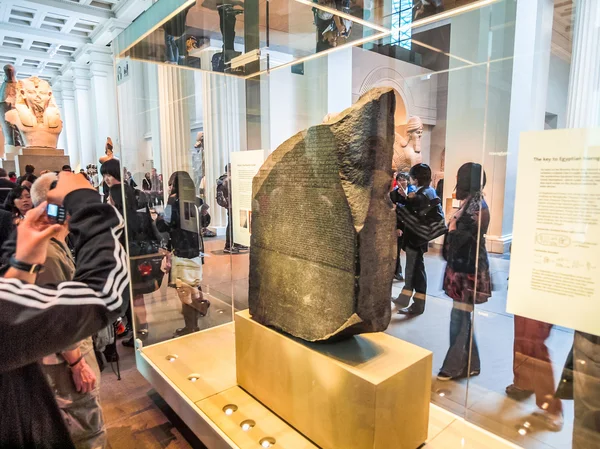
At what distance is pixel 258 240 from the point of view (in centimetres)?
179

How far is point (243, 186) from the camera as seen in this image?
102 inches

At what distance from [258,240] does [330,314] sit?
21.2 inches

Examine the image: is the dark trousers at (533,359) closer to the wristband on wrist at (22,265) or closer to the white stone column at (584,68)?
the white stone column at (584,68)

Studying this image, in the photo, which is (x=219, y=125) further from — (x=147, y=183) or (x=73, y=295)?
(x=73, y=295)

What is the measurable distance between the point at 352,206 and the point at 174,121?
2.65 m

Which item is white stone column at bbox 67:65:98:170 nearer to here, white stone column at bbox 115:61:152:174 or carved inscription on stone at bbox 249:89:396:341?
white stone column at bbox 115:61:152:174

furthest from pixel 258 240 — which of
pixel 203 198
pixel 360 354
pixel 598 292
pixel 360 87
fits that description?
pixel 360 87

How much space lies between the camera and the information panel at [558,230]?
48.6 inches

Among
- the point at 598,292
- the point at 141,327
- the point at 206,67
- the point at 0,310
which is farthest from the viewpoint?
the point at 206,67

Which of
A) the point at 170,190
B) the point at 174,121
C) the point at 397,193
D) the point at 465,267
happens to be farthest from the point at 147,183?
the point at 465,267

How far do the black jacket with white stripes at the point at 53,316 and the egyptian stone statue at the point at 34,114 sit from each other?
4.75 meters

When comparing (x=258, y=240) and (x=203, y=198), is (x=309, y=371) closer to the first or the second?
(x=258, y=240)

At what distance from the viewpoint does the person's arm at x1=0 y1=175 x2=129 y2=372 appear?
Result: 734 millimetres

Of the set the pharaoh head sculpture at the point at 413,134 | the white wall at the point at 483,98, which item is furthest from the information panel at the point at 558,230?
the pharaoh head sculpture at the point at 413,134
